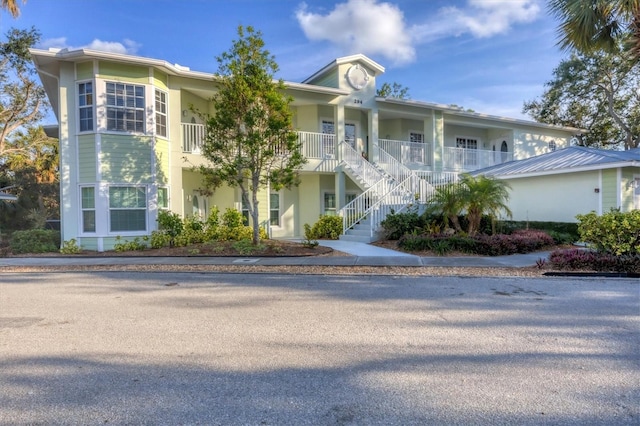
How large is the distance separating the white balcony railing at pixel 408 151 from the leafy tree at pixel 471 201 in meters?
6.43

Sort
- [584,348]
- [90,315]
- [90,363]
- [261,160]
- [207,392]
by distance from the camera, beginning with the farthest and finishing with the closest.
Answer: [261,160] < [90,315] < [584,348] < [90,363] < [207,392]

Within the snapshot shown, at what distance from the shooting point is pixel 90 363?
4062 millimetres

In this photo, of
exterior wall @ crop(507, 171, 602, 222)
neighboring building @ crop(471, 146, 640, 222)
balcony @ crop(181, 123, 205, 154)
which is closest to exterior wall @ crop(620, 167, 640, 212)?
neighboring building @ crop(471, 146, 640, 222)

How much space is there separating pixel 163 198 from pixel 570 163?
15.8m

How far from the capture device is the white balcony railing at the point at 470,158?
21.5 m

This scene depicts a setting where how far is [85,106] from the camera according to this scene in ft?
44.8

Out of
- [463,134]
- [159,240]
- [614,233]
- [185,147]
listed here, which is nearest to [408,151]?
[463,134]

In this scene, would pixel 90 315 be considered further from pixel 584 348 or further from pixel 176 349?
pixel 584 348

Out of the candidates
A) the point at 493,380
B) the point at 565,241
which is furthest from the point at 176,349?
the point at 565,241

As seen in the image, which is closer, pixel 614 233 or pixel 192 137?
pixel 614 233

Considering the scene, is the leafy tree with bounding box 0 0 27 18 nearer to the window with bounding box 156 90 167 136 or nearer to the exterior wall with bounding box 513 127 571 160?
the window with bounding box 156 90 167 136

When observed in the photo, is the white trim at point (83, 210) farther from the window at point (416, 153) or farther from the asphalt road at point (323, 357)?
the window at point (416, 153)

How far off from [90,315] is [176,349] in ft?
7.80

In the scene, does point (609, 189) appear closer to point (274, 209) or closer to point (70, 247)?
point (274, 209)
